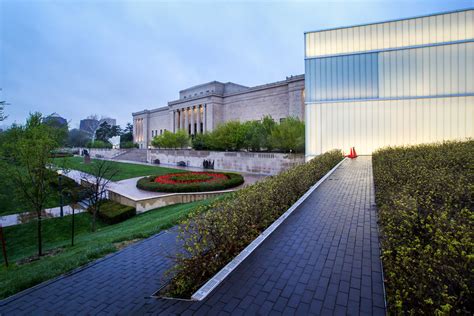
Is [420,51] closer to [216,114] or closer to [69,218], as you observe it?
[69,218]

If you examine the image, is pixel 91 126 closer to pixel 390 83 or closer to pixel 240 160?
pixel 240 160

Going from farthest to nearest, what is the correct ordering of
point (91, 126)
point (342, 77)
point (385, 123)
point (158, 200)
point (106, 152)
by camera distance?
1. point (91, 126)
2. point (106, 152)
3. point (342, 77)
4. point (385, 123)
5. point (158, 200)

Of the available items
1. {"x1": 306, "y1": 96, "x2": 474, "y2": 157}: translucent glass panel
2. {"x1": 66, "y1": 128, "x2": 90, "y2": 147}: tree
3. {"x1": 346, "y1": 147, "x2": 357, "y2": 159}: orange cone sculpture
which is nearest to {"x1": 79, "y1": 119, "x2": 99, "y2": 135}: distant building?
{"x1": 66, "y1": 128, "x2": 90, "y2": 147}: tree

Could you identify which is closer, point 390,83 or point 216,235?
point 216,235

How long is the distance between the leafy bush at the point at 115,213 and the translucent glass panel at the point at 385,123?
43.0 feet

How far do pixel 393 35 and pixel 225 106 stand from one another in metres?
35.1

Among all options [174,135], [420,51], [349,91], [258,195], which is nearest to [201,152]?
[174,135]

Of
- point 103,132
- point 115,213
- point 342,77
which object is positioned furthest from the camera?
point 103,132

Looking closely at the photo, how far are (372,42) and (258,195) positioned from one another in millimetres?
17317

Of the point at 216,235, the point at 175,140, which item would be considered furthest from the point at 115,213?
the point at 175,140

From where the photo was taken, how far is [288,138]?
2150 centimetres

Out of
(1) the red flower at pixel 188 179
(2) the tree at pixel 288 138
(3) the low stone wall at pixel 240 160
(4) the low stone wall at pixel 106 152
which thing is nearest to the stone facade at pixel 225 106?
(3) the low stone wall at pixel 240 160

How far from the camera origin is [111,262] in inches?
184

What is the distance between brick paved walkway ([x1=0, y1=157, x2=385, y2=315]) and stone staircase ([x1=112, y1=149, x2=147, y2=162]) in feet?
119
